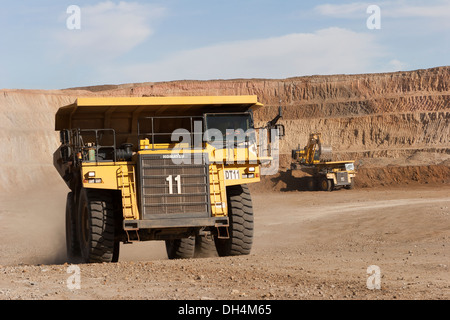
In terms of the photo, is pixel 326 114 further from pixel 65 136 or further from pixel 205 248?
pixel 65 136

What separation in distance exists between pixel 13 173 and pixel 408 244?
56291mm

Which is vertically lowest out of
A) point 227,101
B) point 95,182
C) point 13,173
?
point 13,173

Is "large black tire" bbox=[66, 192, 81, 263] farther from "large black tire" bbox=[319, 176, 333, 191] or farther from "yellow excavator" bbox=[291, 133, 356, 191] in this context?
"large black tire" bbox=[319, 176, 333, 191]

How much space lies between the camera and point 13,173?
68062 millimetres

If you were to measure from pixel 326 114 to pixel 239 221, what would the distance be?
78.2m

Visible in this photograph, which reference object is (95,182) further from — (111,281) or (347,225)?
(347,225)

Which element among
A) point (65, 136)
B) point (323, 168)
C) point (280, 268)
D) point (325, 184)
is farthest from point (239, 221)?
point (323, 168)

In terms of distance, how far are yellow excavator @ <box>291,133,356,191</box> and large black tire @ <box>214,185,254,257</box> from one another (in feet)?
114

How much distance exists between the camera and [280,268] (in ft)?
39.0

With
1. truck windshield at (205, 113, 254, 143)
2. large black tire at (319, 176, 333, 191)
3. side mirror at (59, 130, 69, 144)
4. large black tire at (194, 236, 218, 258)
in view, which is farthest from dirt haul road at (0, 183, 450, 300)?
large black tire at (319, 176, 333, 191)

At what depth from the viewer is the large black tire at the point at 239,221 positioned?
Result: 45.9ft
